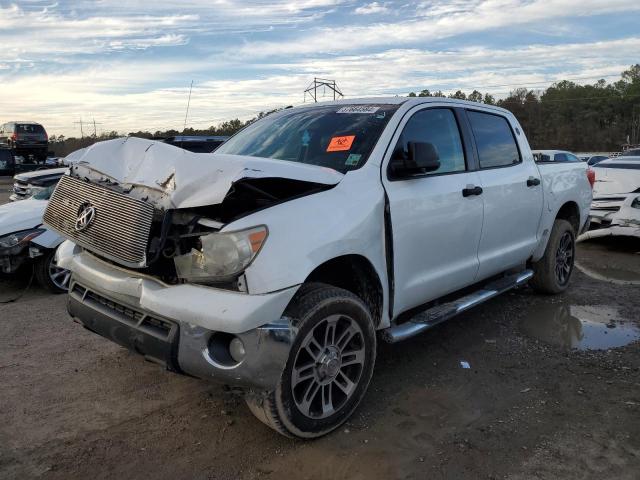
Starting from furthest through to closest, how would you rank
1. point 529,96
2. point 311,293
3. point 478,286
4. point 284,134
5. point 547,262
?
point 529,96 < point 547,262 < point 478,286 < point 284,134 < point 311,293

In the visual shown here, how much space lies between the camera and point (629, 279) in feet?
22.7

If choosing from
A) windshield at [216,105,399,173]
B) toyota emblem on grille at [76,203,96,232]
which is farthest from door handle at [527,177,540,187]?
toyota emblem on grille at [76,203,96,232]

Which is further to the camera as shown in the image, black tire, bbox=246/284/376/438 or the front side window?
the front side window

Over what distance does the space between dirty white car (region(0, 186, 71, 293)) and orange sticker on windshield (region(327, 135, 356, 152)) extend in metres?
3.94

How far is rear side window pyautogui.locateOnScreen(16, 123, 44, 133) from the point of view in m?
30.6

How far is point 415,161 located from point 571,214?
348 centimetres

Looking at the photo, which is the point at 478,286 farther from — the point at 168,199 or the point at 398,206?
the point at 168,199

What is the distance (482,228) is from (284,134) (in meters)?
1.71

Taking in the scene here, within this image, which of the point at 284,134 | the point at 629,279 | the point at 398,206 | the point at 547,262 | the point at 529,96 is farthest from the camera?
the point at 529,96

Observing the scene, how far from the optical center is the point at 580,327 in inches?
203

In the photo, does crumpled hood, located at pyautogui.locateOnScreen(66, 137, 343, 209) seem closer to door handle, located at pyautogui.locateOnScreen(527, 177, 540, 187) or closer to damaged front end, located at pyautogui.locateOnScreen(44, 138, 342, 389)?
damaged front end, located at pyautogui.locateOnScreen(44, 138, 342, 389)

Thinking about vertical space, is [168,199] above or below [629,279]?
above

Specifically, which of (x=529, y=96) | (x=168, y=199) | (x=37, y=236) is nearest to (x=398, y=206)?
(x=168, y=199)

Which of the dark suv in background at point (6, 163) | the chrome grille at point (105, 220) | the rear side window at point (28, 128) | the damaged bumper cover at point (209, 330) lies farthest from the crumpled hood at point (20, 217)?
the rear side window at point (28, 128)
